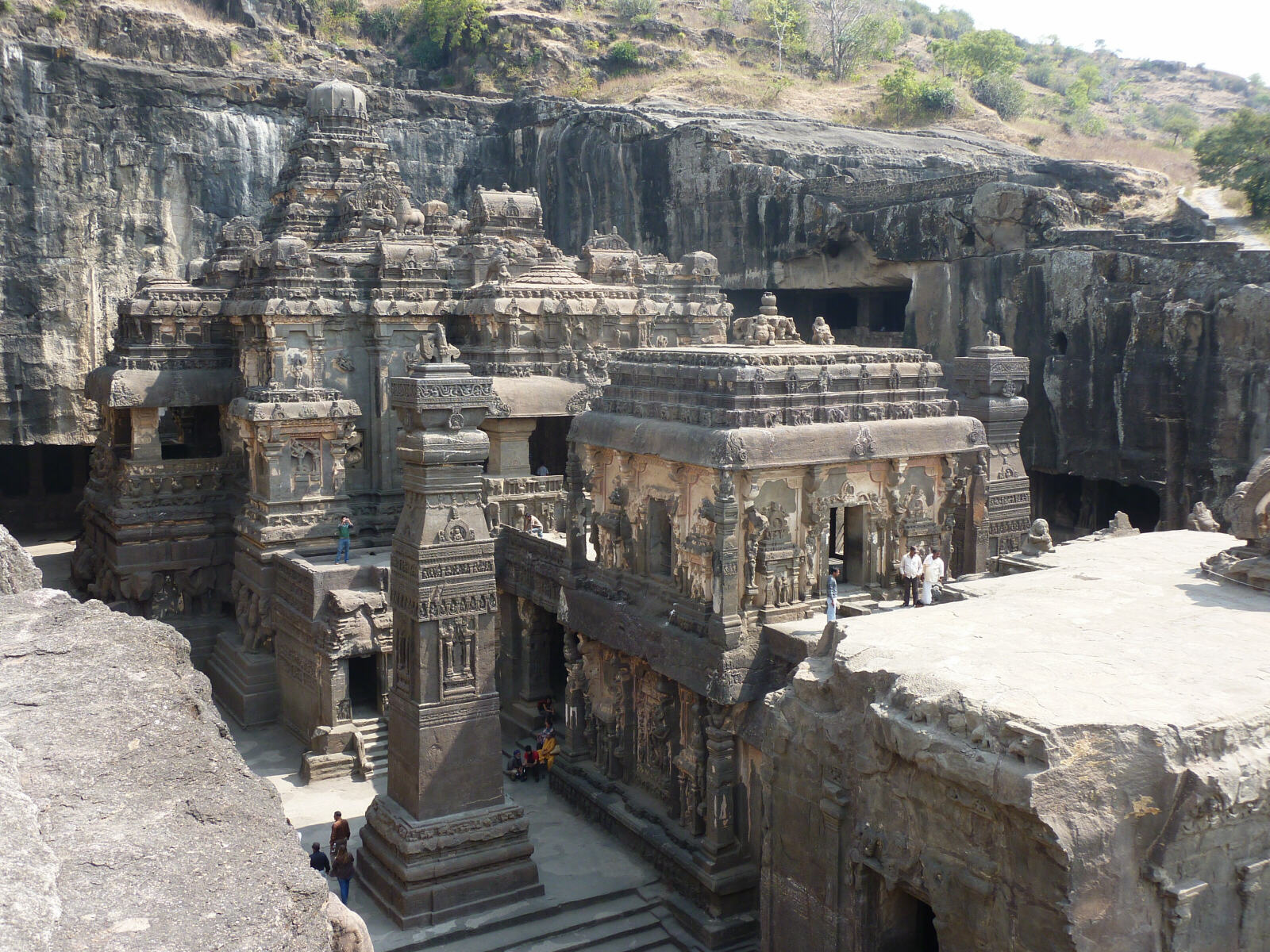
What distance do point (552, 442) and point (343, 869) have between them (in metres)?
12.2

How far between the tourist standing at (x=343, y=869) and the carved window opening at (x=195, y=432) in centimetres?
1465

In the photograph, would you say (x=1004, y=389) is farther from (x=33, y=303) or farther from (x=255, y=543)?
(x=33, y=303)

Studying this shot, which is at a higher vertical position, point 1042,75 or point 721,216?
point 1042,75

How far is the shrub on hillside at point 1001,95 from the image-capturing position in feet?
156

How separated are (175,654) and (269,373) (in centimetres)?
1699

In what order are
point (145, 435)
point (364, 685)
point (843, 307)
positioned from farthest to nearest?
point (843, 307) < point (145, 435) < point (364, 685)

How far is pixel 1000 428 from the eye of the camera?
1834cm

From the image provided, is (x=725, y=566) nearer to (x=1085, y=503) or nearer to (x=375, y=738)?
(x=375, y=738)

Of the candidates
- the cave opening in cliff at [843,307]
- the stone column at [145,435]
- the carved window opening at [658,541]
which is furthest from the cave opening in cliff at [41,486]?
the carved window opening at [658,541]

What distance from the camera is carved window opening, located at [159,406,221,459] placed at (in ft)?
84.2

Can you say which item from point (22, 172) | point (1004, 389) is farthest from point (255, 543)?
point (22, 172)

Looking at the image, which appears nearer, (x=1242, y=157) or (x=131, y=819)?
(x=131, y=819)

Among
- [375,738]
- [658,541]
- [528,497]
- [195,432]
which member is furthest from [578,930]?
[195,432]

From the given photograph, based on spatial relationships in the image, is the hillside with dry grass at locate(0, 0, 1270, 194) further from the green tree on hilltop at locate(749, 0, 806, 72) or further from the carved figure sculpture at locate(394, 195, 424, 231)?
the carved figure sculpture at locate(394, 195, 424, 231)
